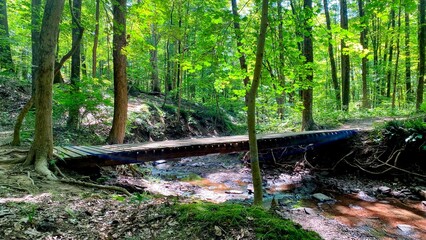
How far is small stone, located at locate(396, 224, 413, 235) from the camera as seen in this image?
553cm

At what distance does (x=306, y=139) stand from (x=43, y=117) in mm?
7897

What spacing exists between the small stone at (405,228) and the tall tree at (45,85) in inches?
279

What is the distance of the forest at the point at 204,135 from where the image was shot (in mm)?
3163

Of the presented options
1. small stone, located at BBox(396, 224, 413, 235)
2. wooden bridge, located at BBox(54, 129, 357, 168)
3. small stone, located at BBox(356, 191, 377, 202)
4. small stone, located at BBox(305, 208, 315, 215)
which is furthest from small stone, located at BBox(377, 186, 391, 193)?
small stone, located at BBox(305, 208, 315, 215)

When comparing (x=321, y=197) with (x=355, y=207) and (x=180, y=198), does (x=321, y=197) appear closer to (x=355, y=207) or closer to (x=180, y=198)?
(x=355, y=207)

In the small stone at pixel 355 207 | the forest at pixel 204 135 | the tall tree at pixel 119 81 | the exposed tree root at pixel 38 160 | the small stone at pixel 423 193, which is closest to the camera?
the forest at pixel 204 135

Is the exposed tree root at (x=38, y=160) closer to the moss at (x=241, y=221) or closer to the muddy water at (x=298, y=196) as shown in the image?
the muddy water at (x=298, y=196)

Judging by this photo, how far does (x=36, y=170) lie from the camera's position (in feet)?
16.6

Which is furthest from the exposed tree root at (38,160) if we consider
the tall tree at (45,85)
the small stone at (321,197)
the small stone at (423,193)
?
the small stone at (423,193)

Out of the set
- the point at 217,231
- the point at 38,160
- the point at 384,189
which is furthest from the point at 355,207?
the point at 38,160

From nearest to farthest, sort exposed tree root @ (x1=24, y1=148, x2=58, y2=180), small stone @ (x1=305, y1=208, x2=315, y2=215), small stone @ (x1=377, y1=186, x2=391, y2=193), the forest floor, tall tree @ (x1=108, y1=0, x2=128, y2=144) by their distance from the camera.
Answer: the forest floor, exposed tree root @ (x1=24, y1=148, x2=58, y2=180), small stone @ (x1=305, y1=208, x2=315, y2=215), small stone @ (x1=377, y1=186, x2=391, y2=193), tall tree @ (x1=108, y1=0, x2=128, y2=144)

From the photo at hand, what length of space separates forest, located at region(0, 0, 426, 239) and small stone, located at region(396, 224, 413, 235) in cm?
2

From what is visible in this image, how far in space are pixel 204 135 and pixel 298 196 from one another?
32.7 feet

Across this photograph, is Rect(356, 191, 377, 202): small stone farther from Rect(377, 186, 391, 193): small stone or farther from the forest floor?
Rect(377, 186, 391, 193): small stone
